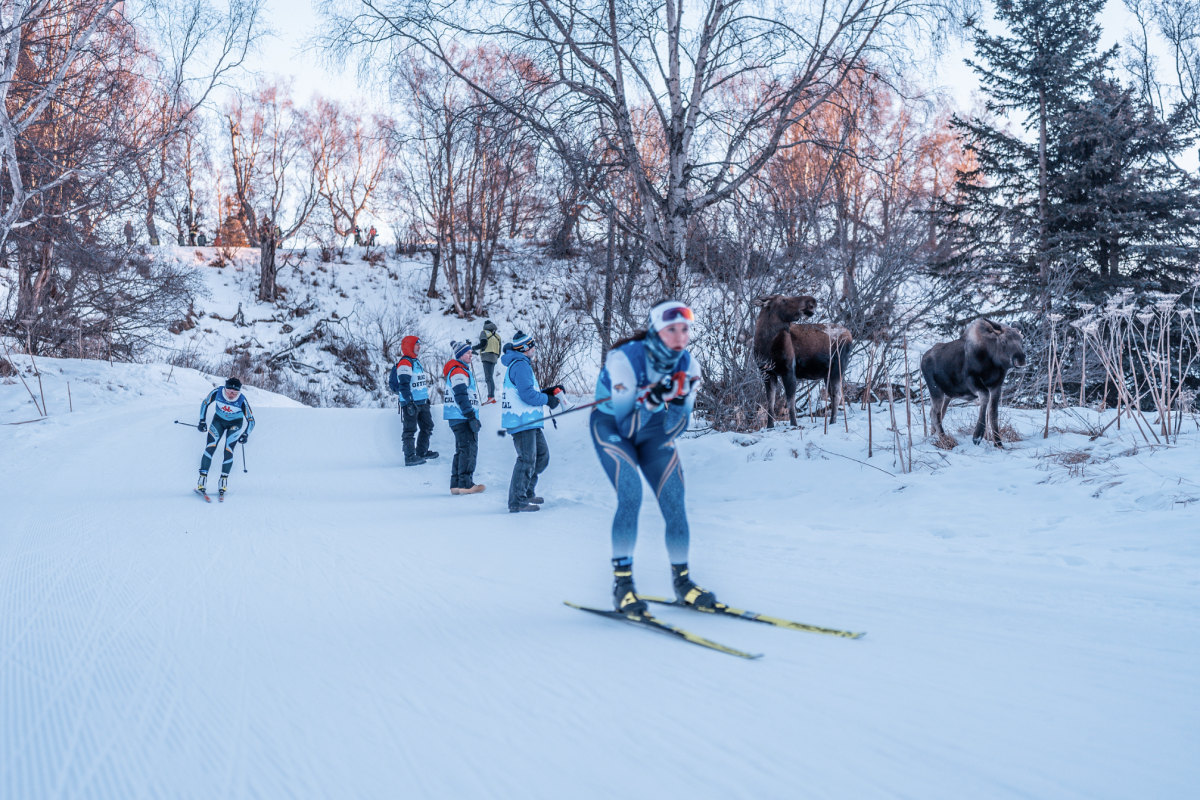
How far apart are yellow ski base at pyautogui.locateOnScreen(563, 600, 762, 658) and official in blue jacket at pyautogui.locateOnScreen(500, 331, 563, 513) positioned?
353cm

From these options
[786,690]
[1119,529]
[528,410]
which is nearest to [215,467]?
[528,410]

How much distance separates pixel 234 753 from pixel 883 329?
10.2m

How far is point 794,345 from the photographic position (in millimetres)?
10000

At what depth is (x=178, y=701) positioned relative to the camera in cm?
304

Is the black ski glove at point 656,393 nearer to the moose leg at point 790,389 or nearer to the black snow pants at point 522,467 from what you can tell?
the black snow pants at point 522,467

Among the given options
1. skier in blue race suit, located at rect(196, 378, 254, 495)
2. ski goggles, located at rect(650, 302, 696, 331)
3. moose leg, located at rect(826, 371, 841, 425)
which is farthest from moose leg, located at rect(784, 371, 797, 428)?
skier in blue race suit, located at rect(196, 378, 254, 495)

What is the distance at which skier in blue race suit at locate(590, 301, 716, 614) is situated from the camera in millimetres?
4035

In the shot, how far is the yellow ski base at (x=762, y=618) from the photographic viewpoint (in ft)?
11.9

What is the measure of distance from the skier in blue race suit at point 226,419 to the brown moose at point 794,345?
687 cm

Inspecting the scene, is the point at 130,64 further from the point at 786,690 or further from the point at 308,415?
the point at 786,690

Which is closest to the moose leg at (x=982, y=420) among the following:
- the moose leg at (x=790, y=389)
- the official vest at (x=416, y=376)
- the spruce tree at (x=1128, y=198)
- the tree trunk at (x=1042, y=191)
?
the moose leg at (x=790, y=389)

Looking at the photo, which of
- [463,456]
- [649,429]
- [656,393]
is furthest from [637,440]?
[463,456]

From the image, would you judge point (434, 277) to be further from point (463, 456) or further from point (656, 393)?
point (656, 393)

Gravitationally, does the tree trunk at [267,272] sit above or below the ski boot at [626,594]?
above
